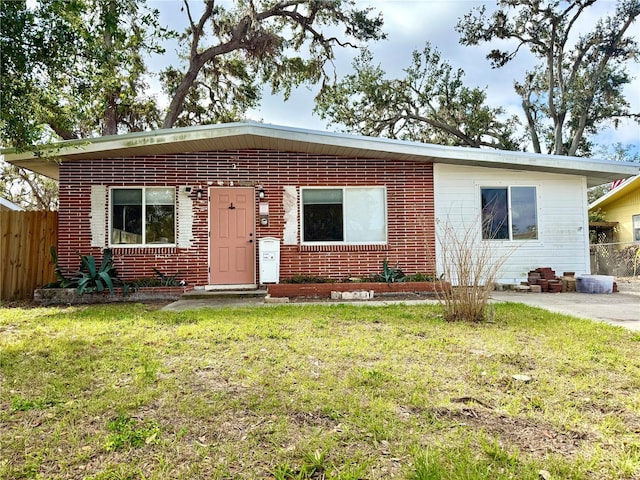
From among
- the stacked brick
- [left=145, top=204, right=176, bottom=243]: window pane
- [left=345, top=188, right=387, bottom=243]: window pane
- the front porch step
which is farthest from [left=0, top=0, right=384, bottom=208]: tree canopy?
the stacked brick

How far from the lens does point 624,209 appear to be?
16.4m

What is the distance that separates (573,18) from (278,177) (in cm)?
1640

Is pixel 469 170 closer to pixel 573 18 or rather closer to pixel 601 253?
pixel 601 253

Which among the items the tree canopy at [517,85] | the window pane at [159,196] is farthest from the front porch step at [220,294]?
the tree canopy at [517,85]

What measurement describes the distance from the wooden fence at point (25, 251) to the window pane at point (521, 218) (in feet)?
33.5

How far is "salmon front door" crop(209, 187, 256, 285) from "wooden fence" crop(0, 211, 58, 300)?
11.3ft

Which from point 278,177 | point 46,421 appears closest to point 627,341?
point 46,421

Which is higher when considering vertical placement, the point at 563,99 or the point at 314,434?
the point at 563,99

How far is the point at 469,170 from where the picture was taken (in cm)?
923

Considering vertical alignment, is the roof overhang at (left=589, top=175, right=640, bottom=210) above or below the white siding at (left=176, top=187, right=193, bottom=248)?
above

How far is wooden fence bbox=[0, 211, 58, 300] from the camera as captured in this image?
26.6 ft

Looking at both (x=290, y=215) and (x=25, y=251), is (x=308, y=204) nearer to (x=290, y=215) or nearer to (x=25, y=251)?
(x=290, y=215)

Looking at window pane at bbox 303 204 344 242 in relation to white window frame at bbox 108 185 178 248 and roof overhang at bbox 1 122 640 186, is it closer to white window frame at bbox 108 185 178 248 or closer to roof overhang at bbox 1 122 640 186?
roof overhang at bbox 1 122 640 186

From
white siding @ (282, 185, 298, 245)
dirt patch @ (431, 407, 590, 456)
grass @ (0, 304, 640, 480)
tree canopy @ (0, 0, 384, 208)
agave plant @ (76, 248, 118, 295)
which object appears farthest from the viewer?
tree canopy @ (0, 0, 384, 208)
